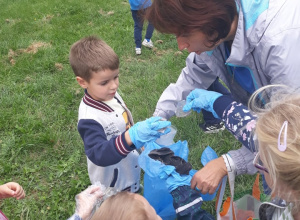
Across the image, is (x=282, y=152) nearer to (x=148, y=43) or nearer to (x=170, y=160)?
(x=170, y=160)

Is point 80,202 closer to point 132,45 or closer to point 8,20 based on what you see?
point 132,45

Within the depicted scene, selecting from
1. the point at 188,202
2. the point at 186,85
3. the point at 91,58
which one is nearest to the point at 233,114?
the point at 188,202

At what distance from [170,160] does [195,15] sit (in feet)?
2.41

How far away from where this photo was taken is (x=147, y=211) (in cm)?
119

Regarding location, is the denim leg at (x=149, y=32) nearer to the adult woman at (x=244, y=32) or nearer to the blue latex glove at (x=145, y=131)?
the adult woman at (x=244, y=32)

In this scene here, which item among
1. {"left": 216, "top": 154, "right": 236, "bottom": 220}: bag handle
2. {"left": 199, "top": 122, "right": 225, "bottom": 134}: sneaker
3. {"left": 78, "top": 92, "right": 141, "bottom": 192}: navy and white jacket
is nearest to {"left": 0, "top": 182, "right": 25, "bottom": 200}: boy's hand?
{"left": 78, "top": 92, "right": 141, "bottom": 192}: navy and white jacket

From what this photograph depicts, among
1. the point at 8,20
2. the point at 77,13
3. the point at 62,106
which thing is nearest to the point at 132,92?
the point at 62,106

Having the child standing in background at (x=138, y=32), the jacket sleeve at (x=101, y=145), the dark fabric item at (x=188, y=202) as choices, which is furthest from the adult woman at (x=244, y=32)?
the child standing in background at (x=138, y=32)

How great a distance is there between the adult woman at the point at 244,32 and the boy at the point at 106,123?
0.35 meters

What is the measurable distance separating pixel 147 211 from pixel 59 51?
3716 mm

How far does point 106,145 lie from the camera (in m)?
1.63

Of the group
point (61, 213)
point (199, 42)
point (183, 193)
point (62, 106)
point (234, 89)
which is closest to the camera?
point (183, 193)

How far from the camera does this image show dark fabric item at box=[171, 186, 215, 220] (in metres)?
1.33

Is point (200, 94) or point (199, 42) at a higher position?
point (199, 42)
